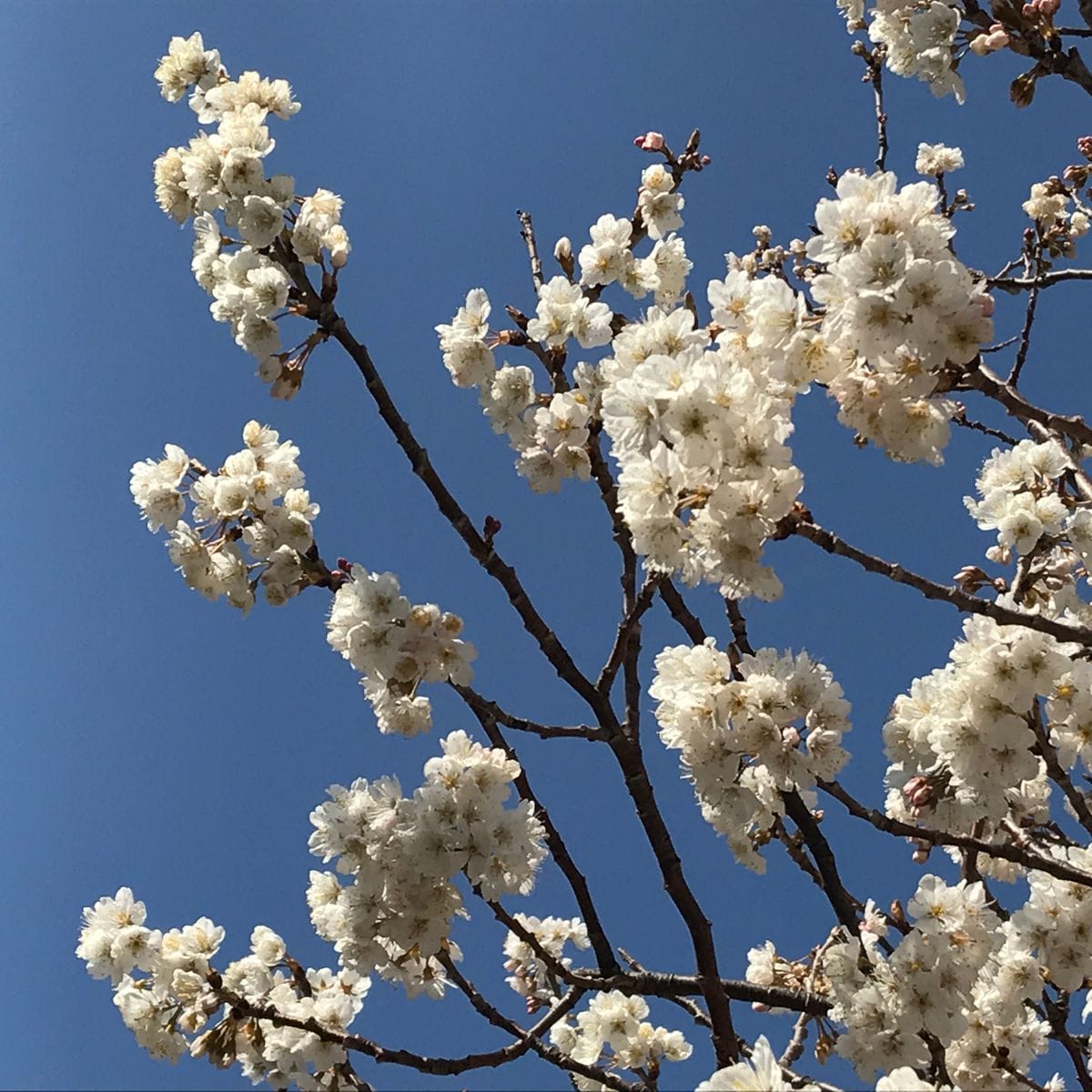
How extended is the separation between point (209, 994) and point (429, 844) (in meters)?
1.34

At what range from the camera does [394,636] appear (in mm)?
2988

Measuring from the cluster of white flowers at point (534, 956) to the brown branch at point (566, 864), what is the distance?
50.3 inches

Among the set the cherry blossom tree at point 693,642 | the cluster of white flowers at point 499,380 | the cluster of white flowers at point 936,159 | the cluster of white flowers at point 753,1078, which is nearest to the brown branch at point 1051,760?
the cherry blossom tree at point 693,642

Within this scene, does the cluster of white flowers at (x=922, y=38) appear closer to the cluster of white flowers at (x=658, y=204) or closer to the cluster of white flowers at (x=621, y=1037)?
the cluster of white flowers at (x=658, y=204)

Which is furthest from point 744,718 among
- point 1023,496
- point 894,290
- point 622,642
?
point 1023,496

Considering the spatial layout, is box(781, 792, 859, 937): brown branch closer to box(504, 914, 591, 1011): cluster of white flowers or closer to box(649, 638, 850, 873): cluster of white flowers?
box(649, 638, 850, 873): cluster of white flowers

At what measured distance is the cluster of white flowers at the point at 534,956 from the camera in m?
4.76

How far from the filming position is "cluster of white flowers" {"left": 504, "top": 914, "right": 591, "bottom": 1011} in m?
4.76

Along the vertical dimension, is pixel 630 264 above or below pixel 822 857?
above

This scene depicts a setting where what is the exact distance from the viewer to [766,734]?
299 centimetres

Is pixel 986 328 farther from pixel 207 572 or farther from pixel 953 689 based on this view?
pixel 207 572

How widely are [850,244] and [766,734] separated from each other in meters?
1.45

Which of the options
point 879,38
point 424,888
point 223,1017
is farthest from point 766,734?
point 879,38

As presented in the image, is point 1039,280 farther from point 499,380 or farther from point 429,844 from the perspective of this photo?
point 429,844
